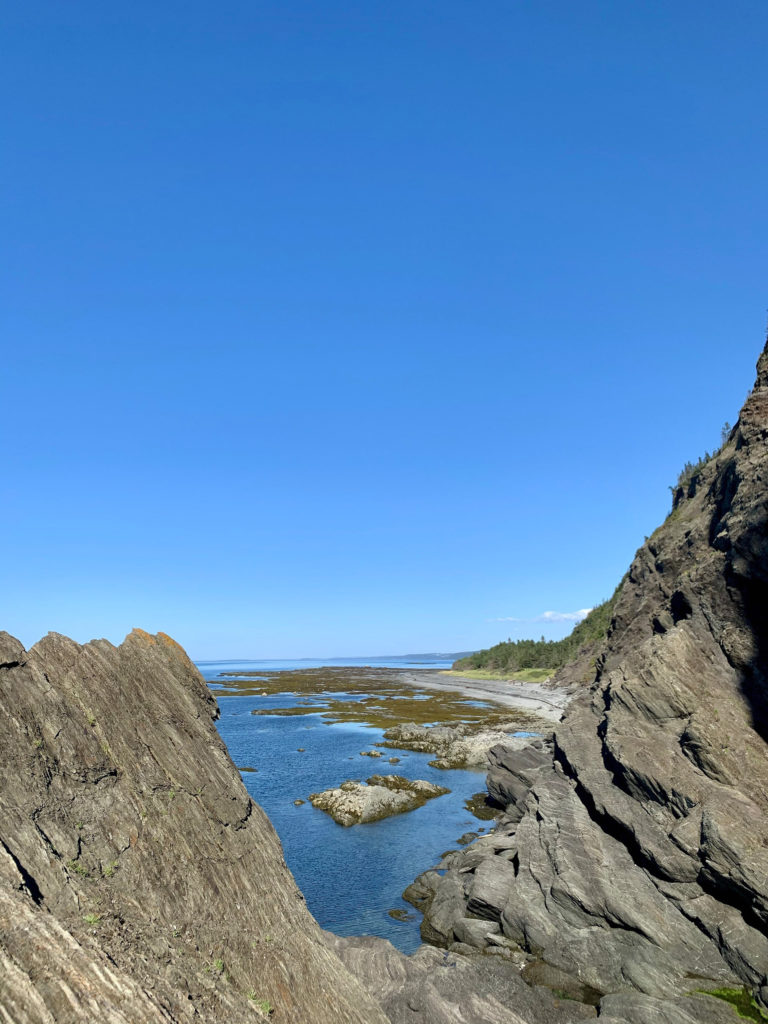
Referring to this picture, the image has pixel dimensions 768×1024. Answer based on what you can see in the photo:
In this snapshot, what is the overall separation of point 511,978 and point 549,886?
5.89 metres

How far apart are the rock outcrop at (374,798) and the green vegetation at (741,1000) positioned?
3883 centimetres

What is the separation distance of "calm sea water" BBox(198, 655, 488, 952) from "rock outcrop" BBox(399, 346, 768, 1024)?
4.01 m

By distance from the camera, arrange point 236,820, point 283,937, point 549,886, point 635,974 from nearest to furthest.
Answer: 1. point 283,937
2. point 236,820
3. point 635,974
4. point 549,886

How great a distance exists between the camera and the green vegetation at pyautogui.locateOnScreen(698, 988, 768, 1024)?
26.1m

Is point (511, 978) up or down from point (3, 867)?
down

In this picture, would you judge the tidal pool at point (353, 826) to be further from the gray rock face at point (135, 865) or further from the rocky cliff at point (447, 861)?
the gray rock face at point (135, 865)

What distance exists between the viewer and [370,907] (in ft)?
141

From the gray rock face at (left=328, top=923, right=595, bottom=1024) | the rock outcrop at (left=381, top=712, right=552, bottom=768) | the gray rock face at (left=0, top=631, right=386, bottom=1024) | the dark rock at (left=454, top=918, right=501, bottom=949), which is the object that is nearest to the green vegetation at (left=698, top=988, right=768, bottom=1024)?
the gray rock face at (left=328, top=923, right=595, bottom=1024)

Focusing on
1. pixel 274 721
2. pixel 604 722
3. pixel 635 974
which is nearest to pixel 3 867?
pixel 635 974

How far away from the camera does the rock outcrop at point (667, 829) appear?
29.1 meters

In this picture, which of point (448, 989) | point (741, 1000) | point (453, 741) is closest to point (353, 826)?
point (448, 989)

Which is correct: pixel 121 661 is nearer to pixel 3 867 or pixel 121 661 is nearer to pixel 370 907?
pixel 3 867

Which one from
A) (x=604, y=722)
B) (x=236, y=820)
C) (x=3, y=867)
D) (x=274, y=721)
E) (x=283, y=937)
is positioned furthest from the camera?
(x=274, y=721)

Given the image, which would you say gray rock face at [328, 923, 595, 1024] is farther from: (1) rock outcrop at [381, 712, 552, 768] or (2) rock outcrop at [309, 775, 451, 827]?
(1) rock outcrop at [381, 712, 552, 768]
